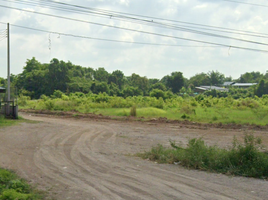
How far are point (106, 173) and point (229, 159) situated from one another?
3.87m

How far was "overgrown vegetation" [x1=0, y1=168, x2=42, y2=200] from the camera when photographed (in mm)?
7109

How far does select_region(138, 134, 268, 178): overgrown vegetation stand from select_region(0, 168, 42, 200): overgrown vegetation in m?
4.89

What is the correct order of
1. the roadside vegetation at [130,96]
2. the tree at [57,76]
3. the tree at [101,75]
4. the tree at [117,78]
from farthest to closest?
the tree at [101,75] < the tree at [117,78] < the tree at [57,76] < the roadside vegetation at [130,96]

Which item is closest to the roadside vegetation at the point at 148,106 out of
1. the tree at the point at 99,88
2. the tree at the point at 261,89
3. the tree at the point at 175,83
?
the tree at the point at 99,88

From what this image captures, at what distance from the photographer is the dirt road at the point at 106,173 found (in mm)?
7746

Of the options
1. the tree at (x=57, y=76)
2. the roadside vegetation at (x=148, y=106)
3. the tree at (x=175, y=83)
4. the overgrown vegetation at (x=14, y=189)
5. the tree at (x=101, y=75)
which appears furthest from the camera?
the tree at (x=101, y=75)

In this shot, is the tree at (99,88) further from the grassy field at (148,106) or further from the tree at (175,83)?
the tree at (175,83)

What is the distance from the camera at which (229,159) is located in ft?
33.9

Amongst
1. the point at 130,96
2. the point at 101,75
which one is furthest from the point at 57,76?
the point at 101,75

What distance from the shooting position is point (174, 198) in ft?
24.0

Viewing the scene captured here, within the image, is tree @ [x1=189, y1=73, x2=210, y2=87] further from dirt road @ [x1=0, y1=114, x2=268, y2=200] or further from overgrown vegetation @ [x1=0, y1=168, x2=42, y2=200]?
overgrown vegetation @ [x1=0, y1=168, x2=42, y2=200]

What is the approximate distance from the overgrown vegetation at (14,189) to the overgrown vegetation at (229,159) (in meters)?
4.89

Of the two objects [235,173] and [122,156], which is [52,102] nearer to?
[122,156]

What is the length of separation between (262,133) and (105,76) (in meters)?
64.2
